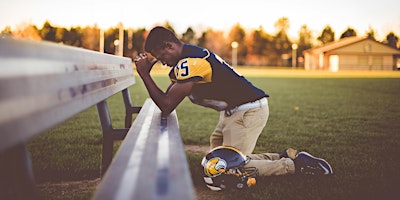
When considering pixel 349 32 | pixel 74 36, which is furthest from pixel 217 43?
pixel 349 32

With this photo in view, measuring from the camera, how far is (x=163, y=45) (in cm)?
328

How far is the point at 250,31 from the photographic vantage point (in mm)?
99000

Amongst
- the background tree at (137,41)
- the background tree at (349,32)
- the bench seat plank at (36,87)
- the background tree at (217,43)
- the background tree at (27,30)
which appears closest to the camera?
the bench seat plank at (36,87)

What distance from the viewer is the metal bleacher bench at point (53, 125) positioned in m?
1.17

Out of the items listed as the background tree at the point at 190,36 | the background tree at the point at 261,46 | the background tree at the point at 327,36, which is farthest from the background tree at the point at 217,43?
the background tree at the point at 327,36

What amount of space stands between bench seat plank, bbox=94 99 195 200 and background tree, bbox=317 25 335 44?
11330 centimetres

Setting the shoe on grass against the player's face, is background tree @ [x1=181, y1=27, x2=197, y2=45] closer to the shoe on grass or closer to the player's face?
the shoe on grass

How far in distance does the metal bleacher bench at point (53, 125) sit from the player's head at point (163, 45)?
42.0 inches

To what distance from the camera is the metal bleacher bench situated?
117cm

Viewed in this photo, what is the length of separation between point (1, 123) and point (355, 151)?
449 centimetres

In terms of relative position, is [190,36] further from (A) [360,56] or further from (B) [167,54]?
(B) [167,54]

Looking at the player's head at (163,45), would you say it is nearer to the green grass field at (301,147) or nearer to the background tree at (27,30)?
the green grass field at (301,147)

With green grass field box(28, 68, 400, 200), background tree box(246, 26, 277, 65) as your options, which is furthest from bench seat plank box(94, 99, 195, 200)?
background tree box(246, 26, 277, 65)

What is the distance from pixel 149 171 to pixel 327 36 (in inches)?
4494
